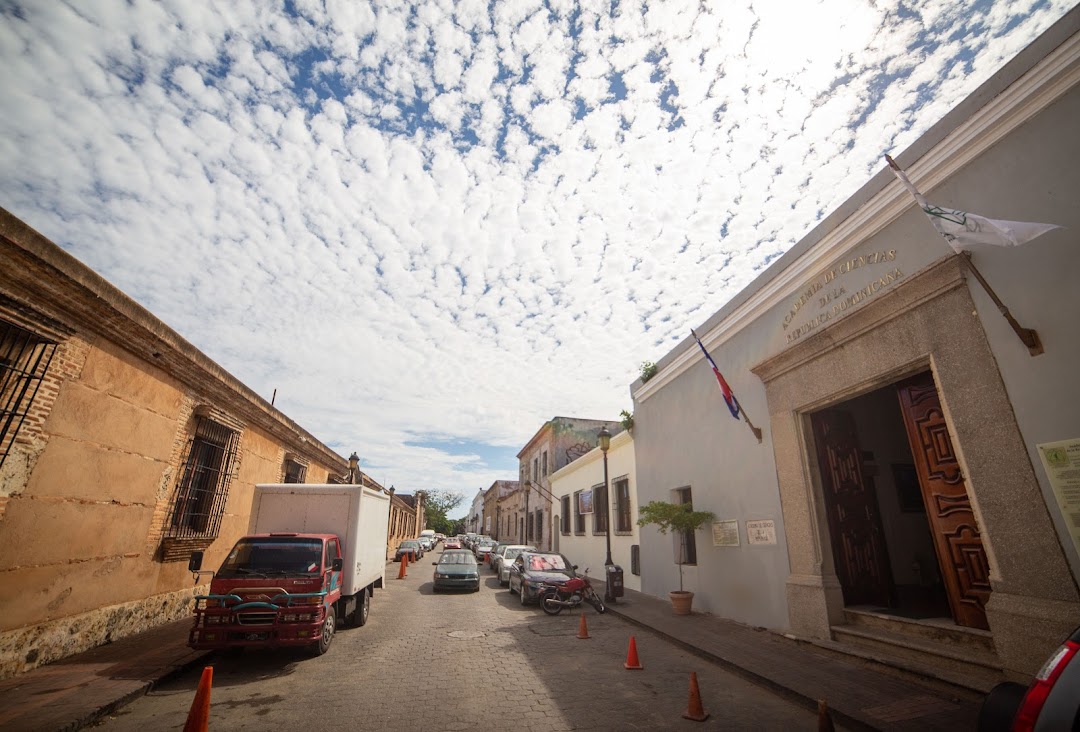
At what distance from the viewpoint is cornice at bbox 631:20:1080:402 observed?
5227 millimetres

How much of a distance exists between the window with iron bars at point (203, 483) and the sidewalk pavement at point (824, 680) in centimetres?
978

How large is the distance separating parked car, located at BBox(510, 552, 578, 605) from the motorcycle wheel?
44cm

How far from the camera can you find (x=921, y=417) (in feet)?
24.3

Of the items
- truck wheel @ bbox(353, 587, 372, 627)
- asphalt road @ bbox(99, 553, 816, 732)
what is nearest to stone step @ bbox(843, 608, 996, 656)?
asphalt road @ bbox(99, 553, 816, 732)

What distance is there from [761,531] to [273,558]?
29.5 ft

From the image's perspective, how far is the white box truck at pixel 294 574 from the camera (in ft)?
22.5

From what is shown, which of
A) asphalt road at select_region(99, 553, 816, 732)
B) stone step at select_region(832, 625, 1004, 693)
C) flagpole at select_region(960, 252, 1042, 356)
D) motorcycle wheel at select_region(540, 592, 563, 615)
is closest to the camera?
asphalt road at select_region(99, 553, 816, 732)

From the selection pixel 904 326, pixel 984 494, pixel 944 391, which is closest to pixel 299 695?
pixel 984 494

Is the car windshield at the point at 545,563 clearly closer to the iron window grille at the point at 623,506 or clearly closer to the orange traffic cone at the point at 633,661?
the iron window grille at the point at 623,506

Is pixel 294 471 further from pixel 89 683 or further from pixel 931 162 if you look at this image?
pixel 931 162

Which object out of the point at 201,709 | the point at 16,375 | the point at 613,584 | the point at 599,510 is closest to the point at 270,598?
the point at 201,709

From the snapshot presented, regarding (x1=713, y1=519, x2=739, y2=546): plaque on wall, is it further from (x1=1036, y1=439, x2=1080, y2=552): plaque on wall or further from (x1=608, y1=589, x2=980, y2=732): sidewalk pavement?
(x1=1036, y1=439, x2=1080, y2=552): plaque on wall

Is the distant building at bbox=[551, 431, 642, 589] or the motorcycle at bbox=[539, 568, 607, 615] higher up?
the distant building at bbox=[551, 431, 642, 589]

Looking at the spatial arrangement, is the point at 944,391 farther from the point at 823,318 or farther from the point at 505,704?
the point at 505,704
